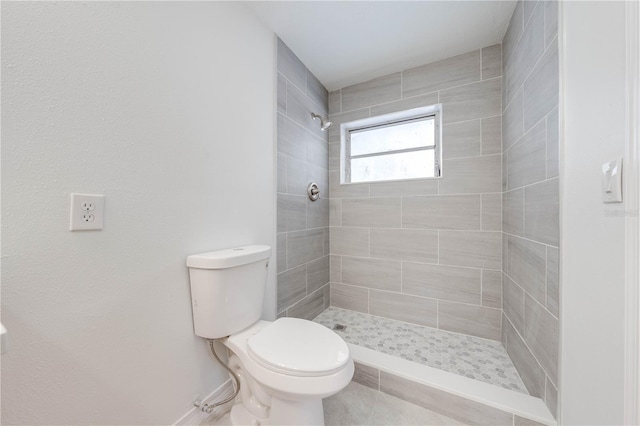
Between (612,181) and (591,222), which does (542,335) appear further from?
(612,181)

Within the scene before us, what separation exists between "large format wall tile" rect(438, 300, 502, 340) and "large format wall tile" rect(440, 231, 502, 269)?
1.03ft

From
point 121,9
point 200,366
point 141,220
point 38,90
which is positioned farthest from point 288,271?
point 121,9

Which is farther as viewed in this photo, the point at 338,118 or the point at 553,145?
the point at 338,118

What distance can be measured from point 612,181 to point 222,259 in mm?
1246

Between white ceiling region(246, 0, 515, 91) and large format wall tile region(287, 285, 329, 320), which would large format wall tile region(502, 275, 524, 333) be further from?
white ceiling region(246, 0, 515, 91)

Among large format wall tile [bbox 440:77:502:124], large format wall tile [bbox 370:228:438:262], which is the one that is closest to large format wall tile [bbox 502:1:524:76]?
large format wall tile [bbox 440:77:502:124]

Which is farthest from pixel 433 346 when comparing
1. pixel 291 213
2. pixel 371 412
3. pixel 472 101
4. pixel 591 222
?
pixel 472 101

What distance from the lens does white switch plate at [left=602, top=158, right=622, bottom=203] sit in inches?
22.0

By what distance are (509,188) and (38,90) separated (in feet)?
7.01

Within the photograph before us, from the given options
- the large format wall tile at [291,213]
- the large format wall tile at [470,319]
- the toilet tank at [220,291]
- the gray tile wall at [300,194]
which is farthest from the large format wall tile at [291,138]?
the large format wall tile at [470,319]

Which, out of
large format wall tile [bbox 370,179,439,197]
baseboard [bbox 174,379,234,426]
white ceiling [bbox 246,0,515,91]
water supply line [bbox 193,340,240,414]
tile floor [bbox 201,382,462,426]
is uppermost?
white ceiling [bbox 246,0,515,91]

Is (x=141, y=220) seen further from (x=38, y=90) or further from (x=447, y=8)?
(x=447, y=8)

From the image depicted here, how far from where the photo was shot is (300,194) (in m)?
1.78

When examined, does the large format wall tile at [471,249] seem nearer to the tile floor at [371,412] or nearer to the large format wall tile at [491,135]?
the large format wall tile at [491,135]
